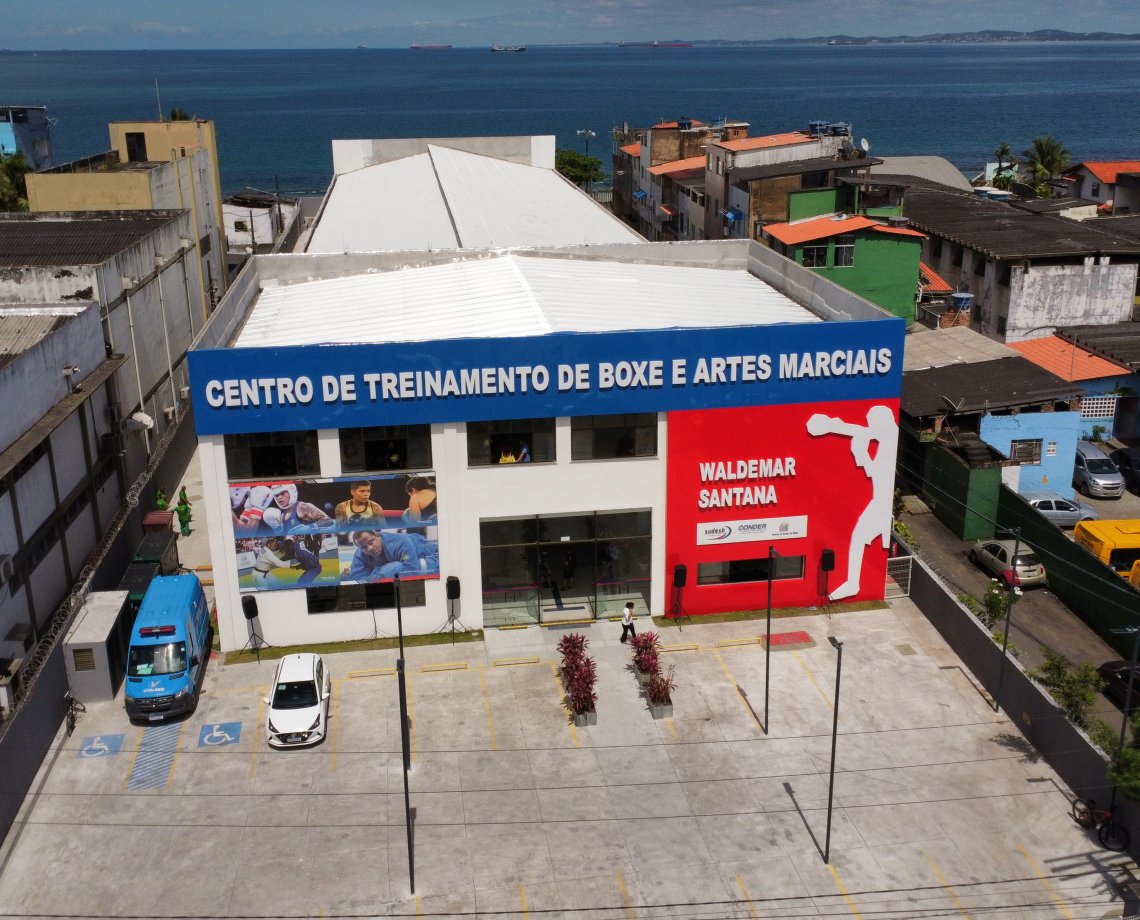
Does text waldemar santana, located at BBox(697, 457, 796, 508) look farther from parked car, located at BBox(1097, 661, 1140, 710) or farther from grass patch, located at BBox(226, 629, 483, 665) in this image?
parked car, located at BBox(1097, 661, 1140, 710)

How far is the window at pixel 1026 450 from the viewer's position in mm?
46219

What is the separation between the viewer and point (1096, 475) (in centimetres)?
4722

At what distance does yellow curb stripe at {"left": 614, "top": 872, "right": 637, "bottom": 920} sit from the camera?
24156 millimetres

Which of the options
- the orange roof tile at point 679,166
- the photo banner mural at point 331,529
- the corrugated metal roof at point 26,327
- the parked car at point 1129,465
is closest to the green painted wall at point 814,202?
the orange roof tile at point 679,166

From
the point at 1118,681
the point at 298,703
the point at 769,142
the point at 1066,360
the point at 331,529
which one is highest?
the point at 769,142

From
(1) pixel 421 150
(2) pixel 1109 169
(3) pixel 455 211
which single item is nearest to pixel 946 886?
(3) pixel 455 211

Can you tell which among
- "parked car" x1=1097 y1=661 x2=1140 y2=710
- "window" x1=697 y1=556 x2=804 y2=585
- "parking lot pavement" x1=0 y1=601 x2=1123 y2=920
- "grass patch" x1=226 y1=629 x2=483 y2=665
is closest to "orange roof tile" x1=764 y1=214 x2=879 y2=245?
"window" x1=697 y1=556 x2=804 y2=585

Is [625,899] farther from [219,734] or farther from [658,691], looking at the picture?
[219,734]

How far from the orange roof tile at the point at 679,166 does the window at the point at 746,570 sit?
55685 mm

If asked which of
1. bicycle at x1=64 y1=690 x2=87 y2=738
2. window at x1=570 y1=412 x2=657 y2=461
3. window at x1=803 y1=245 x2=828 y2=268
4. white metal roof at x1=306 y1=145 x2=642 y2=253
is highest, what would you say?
white metal roof at x1=306 y1=145 x2=642 y2=253

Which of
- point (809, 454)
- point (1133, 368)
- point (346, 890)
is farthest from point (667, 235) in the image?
point (346, 890)

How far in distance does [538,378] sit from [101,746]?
1599cm

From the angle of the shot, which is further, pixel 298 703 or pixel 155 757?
pixel 298 703

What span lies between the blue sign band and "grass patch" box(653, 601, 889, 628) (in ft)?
23.4
